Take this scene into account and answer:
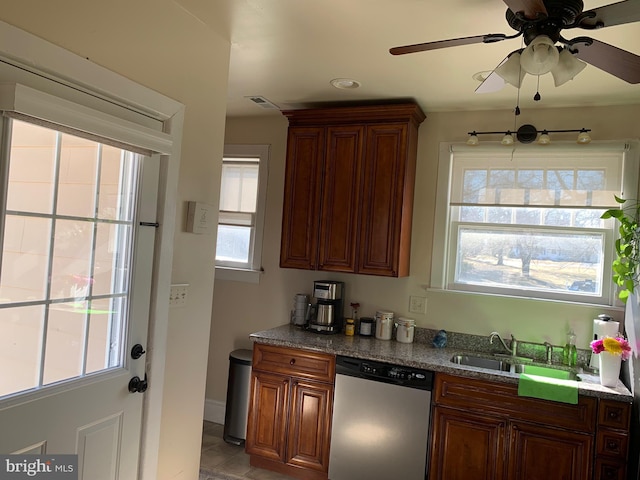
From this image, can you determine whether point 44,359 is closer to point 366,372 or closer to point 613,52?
point 366,372

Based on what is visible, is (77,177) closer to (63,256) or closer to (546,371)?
(63,256)

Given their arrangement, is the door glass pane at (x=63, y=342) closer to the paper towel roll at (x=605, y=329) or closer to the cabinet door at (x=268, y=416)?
the cabinet door at (x=268, y=416)

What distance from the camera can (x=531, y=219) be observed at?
3207mm

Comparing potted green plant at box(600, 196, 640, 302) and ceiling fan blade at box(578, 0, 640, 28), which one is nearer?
ceiling fan blade at box(578, 0, 640, 28)

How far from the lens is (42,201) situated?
165cm

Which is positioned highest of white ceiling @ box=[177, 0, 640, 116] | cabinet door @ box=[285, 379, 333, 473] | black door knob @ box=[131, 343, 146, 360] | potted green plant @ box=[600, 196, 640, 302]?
white ceiling @ box=[177, 0, 640, 116]

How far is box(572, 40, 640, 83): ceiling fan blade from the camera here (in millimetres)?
1517

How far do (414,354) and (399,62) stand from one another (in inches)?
68.9

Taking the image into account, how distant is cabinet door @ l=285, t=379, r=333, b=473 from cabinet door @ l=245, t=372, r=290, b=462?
0.06 meters

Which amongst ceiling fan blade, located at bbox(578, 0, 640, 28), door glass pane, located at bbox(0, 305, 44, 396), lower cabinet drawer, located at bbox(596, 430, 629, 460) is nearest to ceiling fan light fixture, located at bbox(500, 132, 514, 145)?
ceiling fan blade, located at bbox(578, 0, 640, 28)

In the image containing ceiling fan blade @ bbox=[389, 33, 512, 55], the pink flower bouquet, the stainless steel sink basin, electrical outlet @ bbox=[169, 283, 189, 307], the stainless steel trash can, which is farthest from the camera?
the stainless steel trash can

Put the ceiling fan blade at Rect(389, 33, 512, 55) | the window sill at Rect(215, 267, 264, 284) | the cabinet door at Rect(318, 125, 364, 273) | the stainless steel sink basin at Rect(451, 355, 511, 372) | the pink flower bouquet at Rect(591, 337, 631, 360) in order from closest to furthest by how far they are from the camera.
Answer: the ceiling fan blade at Rect(389, 33, 512, 55) → the pink flower bouquet at Rect(591, 337, 631, 360) → the stainless steel sink basin at Rect(451, 355, 511, 372) → the cabinet door at Rect(318, 125, 364, 273) → the window sill at Rect(215, 267, 264, 284)

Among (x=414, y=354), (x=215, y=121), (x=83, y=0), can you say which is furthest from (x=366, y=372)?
(x=83, y=0)

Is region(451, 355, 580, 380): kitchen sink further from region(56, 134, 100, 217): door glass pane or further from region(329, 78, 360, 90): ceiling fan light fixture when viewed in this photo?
region(56, 134, 100, 217): door glass pane
